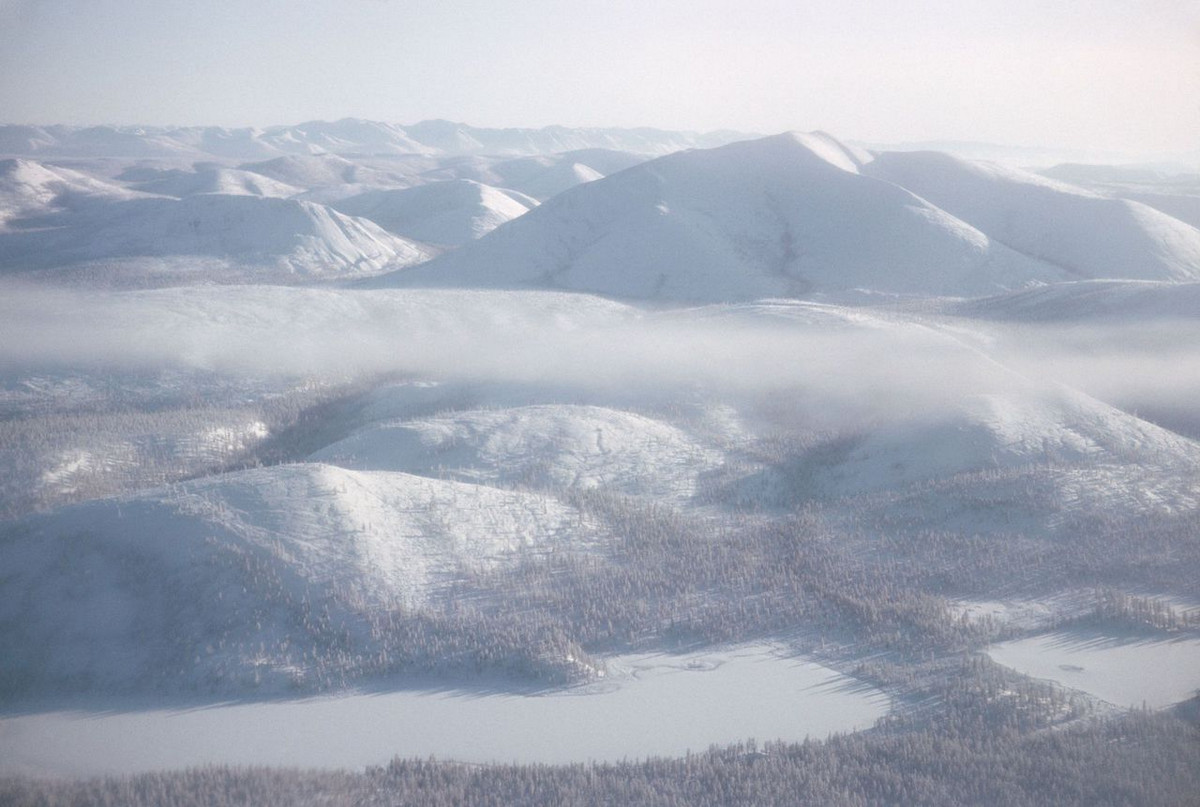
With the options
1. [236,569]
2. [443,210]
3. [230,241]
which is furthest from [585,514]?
[443,210]

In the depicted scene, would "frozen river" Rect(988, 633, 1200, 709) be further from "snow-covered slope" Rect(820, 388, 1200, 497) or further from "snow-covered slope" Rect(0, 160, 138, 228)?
"snow-covered slope" Rect(0, 160, 138, 228)

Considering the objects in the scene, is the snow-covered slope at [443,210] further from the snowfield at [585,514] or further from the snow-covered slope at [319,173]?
the snowfield at [585,514]

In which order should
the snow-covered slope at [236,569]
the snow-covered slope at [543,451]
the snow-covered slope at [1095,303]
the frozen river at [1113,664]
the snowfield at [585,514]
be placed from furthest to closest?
the snow-covered slope at [1095,303], the snow-covered slope at [543,451], the snow-covered slope at [236,569], the snowfield at [585,514], the frozen river at [1113,664]

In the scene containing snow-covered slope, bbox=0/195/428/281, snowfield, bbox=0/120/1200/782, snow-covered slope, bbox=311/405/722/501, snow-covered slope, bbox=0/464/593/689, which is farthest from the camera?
snow-covered slope, bbox=0/195/428/281

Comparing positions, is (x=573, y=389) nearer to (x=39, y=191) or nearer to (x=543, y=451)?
(x=543, y=451)

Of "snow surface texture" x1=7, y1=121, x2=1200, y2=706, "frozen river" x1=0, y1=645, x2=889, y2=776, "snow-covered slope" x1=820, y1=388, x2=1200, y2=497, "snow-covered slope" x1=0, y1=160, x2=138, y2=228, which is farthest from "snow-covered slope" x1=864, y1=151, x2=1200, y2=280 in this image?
"snow-covered slope" x1=0, y1=160, x2=138, y2=228

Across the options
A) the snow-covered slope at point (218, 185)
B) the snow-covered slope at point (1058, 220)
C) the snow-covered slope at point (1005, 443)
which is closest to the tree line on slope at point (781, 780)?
the snow-covered slope at point (1005, 443)
